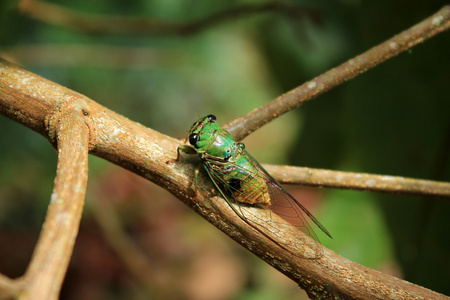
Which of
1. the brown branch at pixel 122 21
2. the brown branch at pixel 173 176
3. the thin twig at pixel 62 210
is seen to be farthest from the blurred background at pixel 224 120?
the thin twig at pixel 62 210

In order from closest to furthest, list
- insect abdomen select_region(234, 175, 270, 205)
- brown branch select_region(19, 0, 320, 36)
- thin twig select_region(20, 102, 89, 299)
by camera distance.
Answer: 1. thin twig select_region(20, 102, 89, 299)
2. insect abdomen select_region(234, 175, 270, 205)
3. brown branch select_region(19, 0, 320, 36)

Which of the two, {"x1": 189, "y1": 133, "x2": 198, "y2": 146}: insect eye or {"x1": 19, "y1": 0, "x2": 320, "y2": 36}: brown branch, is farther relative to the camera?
{"x1": 19, "y1": 0, "x2": 320, "y2": 36}: brown branch

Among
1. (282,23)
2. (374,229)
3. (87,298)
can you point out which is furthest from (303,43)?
(87,298)

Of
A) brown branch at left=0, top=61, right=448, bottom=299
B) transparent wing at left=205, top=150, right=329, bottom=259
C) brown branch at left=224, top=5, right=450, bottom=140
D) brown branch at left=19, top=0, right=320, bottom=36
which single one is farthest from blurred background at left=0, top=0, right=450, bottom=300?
brown branch at left=0, top=61, right=448, bottom=299

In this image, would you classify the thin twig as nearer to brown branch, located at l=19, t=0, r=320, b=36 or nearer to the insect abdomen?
the insect abdomen

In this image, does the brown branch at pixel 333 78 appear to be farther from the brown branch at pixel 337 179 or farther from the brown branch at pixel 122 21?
the brown branch at pixel 122 21

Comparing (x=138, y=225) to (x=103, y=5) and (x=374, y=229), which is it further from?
(x=374, y=229)
